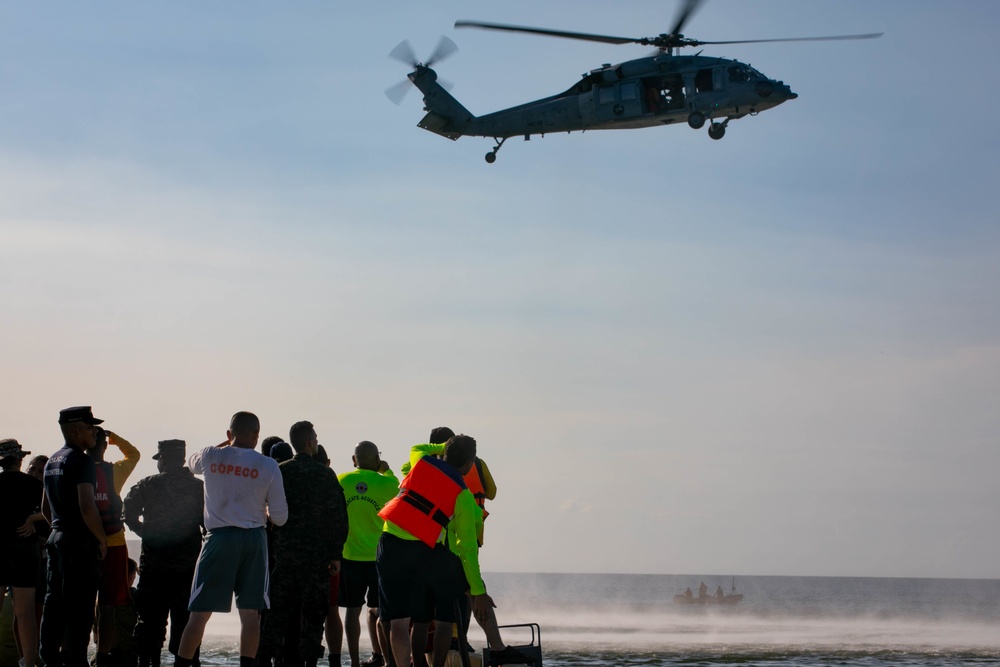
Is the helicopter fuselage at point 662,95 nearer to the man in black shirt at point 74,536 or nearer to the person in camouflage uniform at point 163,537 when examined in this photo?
the person in camouflage uniform at point 163,537

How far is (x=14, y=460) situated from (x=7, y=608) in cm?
188

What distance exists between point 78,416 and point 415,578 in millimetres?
2638

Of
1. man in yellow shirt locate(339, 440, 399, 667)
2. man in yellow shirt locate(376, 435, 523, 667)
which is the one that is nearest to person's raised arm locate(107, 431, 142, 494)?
man in yellow shirt locate(339, 440, 399, 667)

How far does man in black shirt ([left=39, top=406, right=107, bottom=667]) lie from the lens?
7.90m

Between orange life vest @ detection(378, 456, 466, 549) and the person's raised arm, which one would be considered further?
the person's raised arm

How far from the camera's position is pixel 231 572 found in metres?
7.47

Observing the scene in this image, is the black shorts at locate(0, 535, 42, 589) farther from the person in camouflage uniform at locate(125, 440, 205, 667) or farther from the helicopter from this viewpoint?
the helicopter

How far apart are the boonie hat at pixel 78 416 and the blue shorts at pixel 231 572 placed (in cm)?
127

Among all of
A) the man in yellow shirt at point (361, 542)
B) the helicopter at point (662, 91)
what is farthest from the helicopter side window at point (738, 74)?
the man in yellow shirt at point (361, 542)

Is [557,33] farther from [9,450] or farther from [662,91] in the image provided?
[9,450]

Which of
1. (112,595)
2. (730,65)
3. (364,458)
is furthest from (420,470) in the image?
(730,65)

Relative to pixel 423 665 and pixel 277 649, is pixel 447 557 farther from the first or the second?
pixel 277 649

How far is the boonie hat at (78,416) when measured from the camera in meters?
7.96

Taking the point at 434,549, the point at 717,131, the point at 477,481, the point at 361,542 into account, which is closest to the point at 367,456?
the point at 361,542
